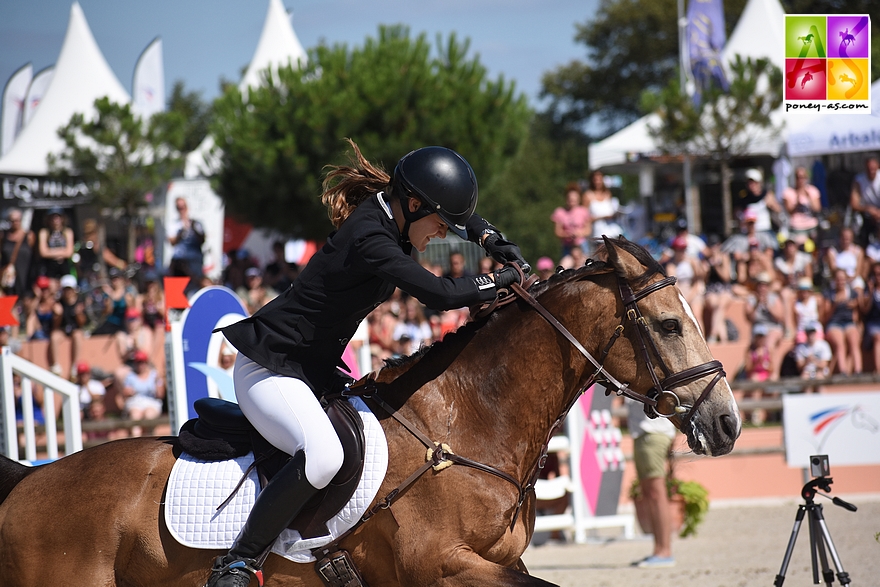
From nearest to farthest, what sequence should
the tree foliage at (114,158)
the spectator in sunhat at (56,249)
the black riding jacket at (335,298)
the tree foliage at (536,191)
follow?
the black riding jacket at (335,298) → the spectator in sunhat at (56,249) → the tree foliage at (114,158) → the tree foliage at (536,191)

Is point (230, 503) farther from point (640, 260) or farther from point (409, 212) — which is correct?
point (640, 260)

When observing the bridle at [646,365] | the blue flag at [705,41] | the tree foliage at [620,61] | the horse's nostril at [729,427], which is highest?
the tree foliage at [620,61]

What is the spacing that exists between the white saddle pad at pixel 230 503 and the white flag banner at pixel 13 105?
29.8 m

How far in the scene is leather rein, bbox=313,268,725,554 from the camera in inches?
131

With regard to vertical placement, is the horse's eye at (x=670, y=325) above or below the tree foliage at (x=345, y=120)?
below

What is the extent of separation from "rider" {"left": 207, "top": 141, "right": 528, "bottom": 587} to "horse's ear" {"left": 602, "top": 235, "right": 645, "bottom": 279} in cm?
37

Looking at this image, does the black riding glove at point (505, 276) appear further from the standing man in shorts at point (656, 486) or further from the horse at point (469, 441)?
the standing man in shorts at point (656, 486)

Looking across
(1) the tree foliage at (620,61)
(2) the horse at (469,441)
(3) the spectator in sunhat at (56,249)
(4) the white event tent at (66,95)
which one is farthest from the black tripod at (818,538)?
(1) the tree foliage at (620,61)

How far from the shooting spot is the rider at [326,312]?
128 inches

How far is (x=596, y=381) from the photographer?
3.55 m

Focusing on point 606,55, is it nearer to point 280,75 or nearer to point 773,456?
point 280,75

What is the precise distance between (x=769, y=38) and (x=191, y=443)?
65.3 feet

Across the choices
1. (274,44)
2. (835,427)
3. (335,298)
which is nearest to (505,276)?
(335,298)

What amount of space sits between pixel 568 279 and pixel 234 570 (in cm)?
177
